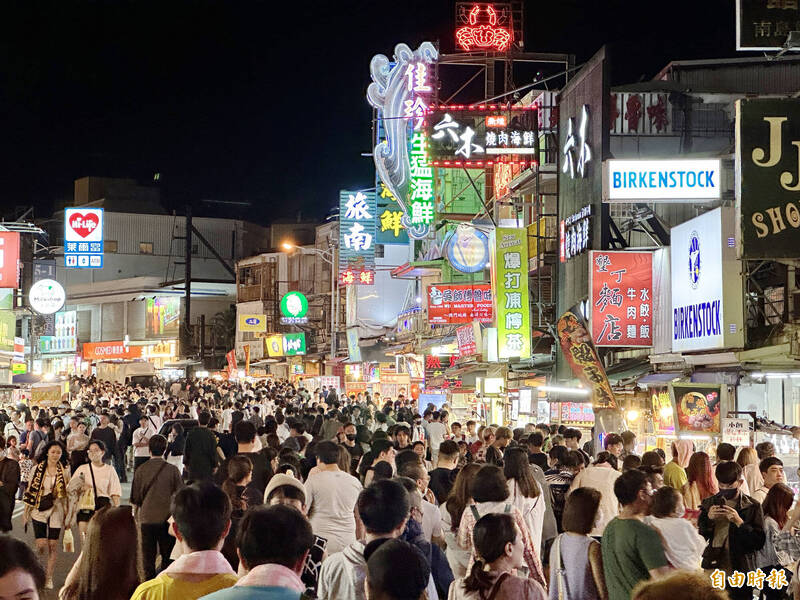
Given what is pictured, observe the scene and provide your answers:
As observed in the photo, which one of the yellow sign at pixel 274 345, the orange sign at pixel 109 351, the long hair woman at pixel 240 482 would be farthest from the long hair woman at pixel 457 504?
the orange sign at pixel 109 351

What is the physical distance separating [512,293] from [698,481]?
16834 mm

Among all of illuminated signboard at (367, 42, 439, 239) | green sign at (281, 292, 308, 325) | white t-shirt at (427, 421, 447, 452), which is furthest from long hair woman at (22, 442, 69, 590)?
green sign at (281, 292, 308, 325)

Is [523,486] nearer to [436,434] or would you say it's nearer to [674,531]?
[674,531]

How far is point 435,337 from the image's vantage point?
4234cm

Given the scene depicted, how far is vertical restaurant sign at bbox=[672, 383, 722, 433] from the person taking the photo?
15.3 metres

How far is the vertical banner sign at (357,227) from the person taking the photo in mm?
54000

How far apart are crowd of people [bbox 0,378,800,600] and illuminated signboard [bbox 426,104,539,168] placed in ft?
49.6

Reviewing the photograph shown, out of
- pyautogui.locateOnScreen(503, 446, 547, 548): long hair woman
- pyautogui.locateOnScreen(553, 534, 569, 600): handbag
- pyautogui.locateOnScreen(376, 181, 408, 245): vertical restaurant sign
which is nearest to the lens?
pyautogui.locateOnScreen(553, 534, 569, 600): handbag

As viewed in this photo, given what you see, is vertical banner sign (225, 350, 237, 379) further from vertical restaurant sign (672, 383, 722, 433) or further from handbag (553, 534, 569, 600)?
handbag (553, 534, 569, 600)

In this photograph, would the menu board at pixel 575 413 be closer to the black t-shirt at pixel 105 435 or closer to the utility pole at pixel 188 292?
the black t-shirt at pixel 105 435

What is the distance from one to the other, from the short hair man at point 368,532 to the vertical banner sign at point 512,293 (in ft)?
70.6

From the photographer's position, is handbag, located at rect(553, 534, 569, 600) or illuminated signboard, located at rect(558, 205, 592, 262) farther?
illuminated signboard, located at rect(558, 205, 592, 262)

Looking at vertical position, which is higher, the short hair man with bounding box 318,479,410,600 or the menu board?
the short hair man with bounding box 318,479,410,600

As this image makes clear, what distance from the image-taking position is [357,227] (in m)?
54.4
